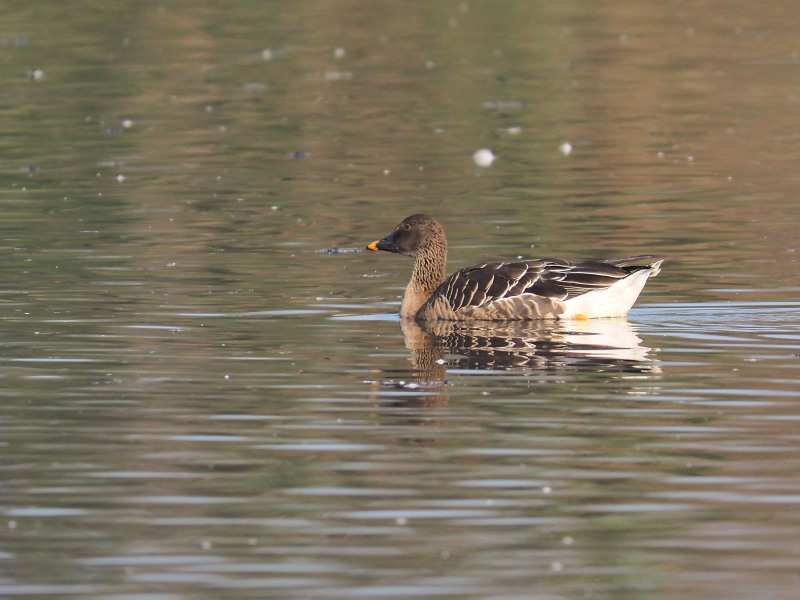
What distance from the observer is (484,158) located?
23812 millimetres

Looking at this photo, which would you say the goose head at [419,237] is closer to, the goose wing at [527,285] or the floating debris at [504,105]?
the goose wing at [527,285]

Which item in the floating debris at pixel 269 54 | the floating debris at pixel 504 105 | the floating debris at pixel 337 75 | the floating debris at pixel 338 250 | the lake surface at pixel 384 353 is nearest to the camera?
the lake surface at pixel 384 353

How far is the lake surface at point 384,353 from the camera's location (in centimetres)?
734

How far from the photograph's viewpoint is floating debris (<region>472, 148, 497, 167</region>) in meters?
23.7

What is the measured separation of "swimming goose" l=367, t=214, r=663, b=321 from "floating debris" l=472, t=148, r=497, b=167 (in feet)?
30.2

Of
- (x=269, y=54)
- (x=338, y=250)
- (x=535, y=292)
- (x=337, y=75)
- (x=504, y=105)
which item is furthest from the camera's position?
(x=269, y=54)

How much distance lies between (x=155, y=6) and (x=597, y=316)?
3427 centimetres

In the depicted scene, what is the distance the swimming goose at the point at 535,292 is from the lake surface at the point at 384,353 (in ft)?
0.83

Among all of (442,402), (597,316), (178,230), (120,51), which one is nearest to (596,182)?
(178,230)

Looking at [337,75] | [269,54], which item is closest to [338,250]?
[337,75]

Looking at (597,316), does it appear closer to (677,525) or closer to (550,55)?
(677,525)

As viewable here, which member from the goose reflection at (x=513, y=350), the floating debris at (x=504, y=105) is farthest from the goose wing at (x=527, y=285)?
the floating debris at (x=504, y=105)

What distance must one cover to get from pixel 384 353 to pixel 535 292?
197cm

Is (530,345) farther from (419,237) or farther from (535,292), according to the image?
(419,237)
